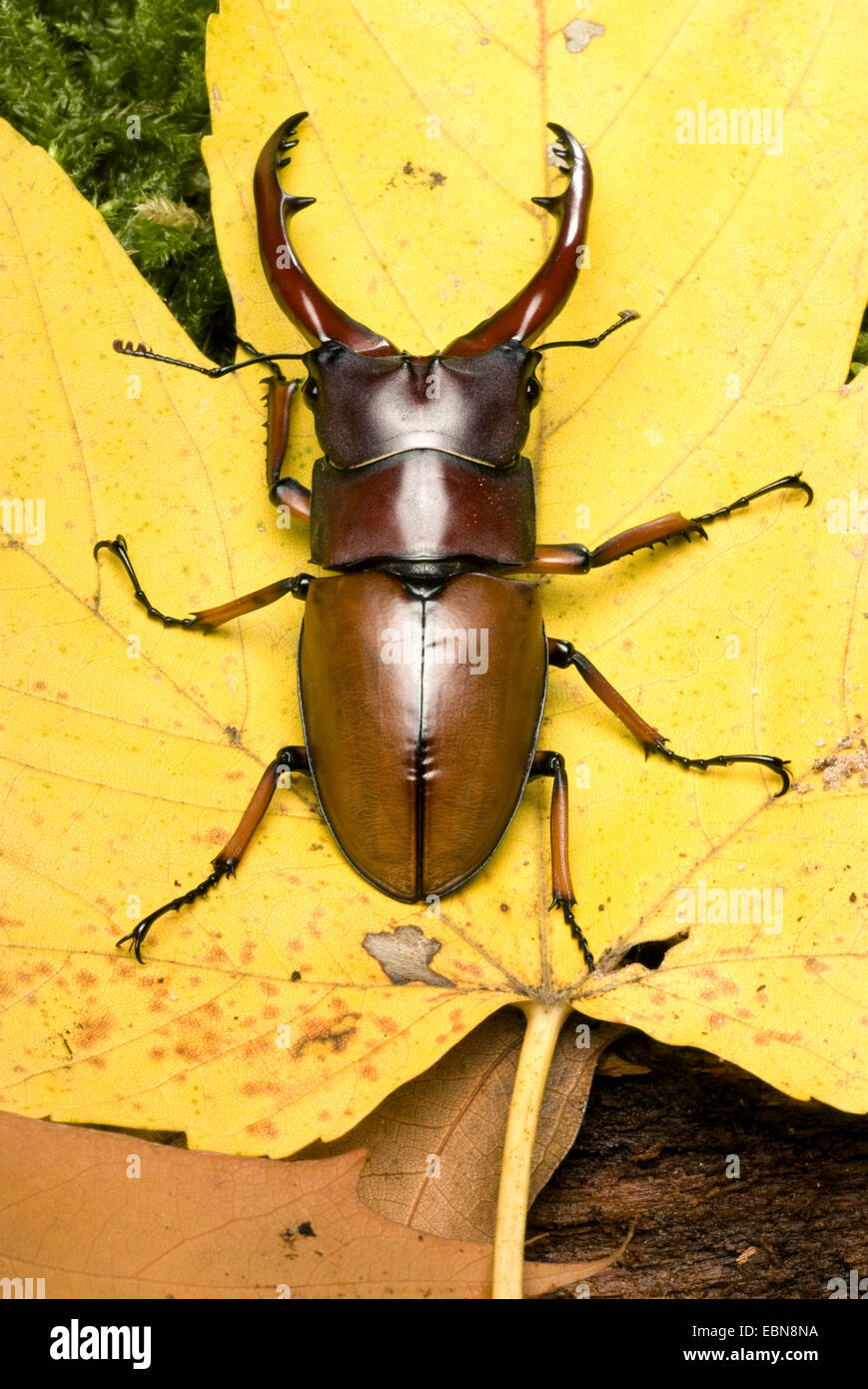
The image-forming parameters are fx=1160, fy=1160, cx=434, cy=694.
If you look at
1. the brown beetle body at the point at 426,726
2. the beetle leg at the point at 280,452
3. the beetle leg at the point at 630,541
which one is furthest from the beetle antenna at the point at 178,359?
the beetle leg at the point at 630,541

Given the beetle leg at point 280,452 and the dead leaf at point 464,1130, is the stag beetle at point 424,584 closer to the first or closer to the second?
the beetle leg at point 280,452

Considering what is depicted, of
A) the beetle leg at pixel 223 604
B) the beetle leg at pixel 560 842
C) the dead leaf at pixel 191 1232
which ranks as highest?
the beetle leg at pixel 223 604

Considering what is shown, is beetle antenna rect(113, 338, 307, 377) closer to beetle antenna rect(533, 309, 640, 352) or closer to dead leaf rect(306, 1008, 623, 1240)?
beetle antenna rect(533, 309, 640, 352)

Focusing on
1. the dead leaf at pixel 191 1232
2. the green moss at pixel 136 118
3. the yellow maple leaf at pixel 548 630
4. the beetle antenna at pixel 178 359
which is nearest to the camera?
the dead leaf at pixel 191 1232

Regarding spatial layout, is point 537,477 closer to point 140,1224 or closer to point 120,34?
point 120,34

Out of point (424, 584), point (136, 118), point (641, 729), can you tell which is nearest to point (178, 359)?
point (424, 584)
